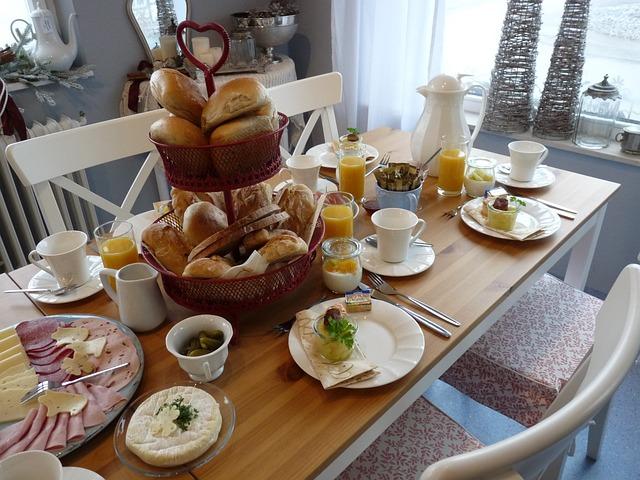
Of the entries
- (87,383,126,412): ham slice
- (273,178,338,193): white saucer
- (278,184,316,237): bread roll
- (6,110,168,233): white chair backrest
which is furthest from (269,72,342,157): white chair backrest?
(87,383,126,412): ham slice

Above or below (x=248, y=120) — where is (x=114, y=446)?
below

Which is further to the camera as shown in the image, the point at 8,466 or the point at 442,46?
the point at 442,46

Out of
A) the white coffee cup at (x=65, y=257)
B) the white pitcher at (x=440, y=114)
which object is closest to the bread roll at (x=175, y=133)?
the white coffee cup at (x=65, y=257)

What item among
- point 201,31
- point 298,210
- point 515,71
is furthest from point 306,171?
point 515,71

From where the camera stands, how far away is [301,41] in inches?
120

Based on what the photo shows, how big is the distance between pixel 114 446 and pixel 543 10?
7.72ft

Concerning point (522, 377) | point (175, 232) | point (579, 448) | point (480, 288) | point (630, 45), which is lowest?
point (579, 448)

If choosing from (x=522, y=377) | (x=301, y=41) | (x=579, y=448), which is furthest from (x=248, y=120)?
(x=301, y=41)

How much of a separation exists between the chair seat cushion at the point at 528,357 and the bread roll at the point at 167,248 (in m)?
0.76

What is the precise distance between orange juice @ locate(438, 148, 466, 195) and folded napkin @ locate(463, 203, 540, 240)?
0.38 feet

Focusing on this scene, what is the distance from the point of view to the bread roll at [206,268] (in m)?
0.85

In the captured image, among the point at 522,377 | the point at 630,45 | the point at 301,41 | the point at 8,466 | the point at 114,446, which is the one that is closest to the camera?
the point at 8,466

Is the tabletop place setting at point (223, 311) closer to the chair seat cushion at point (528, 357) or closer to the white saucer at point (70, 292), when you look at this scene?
the white saucer at point (70, 292)

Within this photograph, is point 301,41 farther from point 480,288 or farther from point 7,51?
point 480,288
